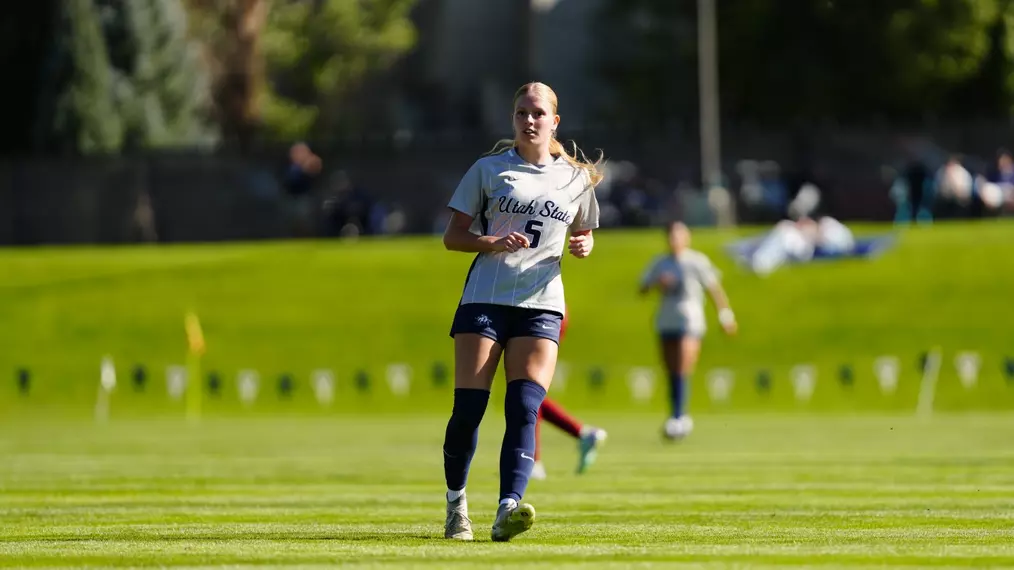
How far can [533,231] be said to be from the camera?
9.20 meters

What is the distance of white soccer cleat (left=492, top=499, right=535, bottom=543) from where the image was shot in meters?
8.62

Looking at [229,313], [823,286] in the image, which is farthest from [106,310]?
[823,286]

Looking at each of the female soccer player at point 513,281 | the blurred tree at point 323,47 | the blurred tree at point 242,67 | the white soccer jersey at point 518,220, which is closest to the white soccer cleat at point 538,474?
the female soccer player at point 513,281

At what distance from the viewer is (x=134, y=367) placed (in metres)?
30.0

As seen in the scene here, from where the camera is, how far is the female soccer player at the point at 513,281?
358 inches

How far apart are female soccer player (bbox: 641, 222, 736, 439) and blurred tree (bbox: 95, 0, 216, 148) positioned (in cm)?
3241

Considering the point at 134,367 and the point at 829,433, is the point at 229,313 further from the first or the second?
the point at 829,433

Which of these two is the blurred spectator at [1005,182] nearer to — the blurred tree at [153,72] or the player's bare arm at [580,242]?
the blurred tree at [153,72]

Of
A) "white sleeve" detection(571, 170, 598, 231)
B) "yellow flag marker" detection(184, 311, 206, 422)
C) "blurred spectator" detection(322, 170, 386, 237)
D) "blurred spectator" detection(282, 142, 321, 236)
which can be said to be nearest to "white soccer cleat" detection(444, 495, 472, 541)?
"white sleeve" detection(571, 170, 598, 231)

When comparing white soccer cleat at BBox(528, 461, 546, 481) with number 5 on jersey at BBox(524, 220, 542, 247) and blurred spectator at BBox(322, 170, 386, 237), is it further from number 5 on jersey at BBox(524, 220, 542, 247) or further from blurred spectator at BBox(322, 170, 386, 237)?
blurred spectator at BBox(322, 170, 386, 237)

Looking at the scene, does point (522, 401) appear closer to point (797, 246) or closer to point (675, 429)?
point (675, 429)

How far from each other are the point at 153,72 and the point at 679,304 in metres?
34.4

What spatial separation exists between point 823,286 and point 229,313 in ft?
28.4

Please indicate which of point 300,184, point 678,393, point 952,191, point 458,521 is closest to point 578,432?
point 458,521
